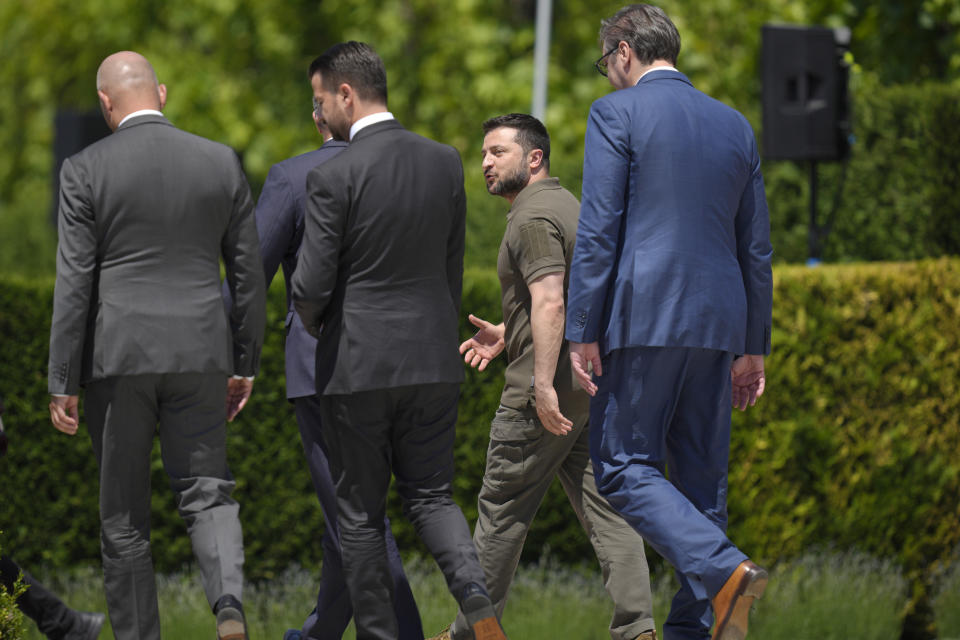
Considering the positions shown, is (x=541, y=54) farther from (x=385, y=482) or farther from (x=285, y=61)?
(x=385, y=482)

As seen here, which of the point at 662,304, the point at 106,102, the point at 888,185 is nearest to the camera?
the point at 662,304

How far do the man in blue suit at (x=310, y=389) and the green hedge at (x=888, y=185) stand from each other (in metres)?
5.00

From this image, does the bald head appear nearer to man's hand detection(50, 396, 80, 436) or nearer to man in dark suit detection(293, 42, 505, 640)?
man in dark suit detection(293, 42, 505, 640)

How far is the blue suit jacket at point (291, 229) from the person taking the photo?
5023 mm

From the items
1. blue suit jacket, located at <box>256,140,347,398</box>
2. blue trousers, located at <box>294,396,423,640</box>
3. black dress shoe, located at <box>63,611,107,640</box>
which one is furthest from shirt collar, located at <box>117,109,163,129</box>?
black dress shoe, located at <box>63,611,107,640</box>

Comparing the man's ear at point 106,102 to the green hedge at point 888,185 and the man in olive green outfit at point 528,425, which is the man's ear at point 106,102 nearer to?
the man in olive green outfit at point 528,425

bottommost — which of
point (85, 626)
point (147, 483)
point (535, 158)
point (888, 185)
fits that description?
point (85, 626)

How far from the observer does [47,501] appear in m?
6.48

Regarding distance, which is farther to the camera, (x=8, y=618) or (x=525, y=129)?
(x=525, y=129)

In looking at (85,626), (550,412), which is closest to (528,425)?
(550,412)

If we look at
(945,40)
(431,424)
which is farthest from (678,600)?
(945,40)

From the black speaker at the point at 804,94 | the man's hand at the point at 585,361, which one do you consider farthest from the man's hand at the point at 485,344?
the black speaker at the point at 804,94

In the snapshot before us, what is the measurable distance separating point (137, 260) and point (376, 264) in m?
0.80

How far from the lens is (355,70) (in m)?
4.75
